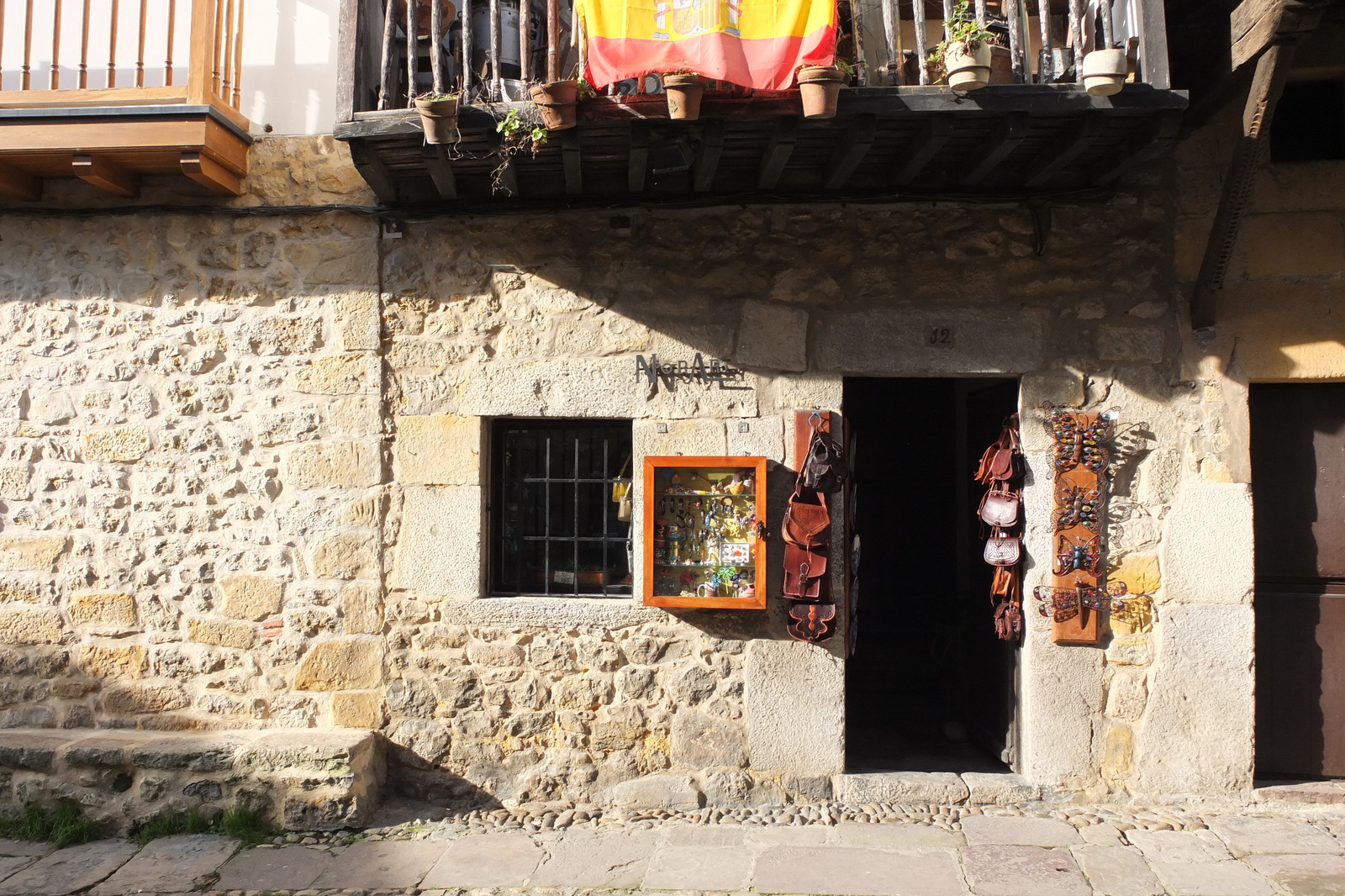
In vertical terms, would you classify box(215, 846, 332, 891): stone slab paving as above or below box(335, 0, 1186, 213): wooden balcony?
below

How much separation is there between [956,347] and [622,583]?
6.40 feet

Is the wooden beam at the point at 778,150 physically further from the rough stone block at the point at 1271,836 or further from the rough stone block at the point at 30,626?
the rough stone block at the point at 30,626

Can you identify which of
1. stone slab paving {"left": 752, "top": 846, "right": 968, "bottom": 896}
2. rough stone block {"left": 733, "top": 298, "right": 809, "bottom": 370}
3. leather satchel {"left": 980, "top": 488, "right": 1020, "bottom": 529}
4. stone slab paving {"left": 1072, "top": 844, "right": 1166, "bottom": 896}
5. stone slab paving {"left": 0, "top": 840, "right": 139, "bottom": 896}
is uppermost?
rough stone block {"left": 733, "top": 298, "right": 809, "bottom": 370}

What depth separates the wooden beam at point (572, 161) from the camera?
385 cm

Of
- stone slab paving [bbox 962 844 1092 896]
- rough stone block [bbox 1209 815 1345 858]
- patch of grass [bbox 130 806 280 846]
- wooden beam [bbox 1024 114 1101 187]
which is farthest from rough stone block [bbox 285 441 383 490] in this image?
rough stone block [bbox 1209 815 1345 858]

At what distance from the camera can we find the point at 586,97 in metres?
3.77

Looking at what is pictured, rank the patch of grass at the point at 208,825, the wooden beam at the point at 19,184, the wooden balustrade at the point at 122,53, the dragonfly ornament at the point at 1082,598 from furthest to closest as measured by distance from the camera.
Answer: the wooden beam at the point at 19,184 → the wooden balustrade at the point at 122,53 → the dragonfly ornament at the point at 1082,598 → the patch of grass at the point at 208,825

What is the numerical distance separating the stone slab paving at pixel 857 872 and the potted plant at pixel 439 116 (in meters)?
3.19

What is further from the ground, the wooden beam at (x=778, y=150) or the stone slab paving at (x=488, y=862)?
the wooden beam at (x=778, y=150)

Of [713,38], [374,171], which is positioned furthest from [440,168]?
[713,38]

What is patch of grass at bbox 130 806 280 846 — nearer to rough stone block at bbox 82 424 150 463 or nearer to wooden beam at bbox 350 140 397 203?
rough stone block at bbox 82 424 150 463

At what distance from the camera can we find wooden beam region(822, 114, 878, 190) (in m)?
3.79

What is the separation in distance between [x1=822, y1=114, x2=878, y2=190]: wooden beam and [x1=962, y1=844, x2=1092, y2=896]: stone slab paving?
2.93m

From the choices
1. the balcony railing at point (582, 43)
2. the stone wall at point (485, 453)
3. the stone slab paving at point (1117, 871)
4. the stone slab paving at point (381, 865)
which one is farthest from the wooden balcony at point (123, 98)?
the stone slab paving at point (1117, 871)
